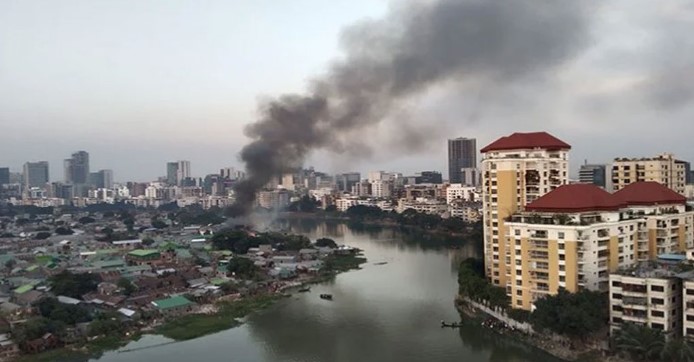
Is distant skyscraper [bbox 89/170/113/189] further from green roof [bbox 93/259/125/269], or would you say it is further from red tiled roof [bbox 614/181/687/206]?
red tiled roof [bbox 614/181/687/206]

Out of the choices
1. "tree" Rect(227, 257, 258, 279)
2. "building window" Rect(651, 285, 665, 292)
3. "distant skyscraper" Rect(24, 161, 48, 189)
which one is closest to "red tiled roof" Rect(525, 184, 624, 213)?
"building window" Rect(651, 285, 665, 292)

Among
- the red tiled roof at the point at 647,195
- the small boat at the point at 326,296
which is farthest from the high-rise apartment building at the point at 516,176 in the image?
the small boat at the point at 326,296

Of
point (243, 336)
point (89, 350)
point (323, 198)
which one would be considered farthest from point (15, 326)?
point (323, 198)

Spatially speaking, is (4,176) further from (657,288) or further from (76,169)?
(657,288)

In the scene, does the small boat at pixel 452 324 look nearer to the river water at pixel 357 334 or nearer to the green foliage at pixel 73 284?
the river water at pixel 357 334

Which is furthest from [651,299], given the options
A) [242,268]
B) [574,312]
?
[242,268]

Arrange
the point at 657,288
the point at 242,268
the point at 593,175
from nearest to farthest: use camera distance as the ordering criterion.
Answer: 1. the point at 657,288
2. the point at 242,268
3. the point at 593,175

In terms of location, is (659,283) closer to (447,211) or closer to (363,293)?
(363,293)
